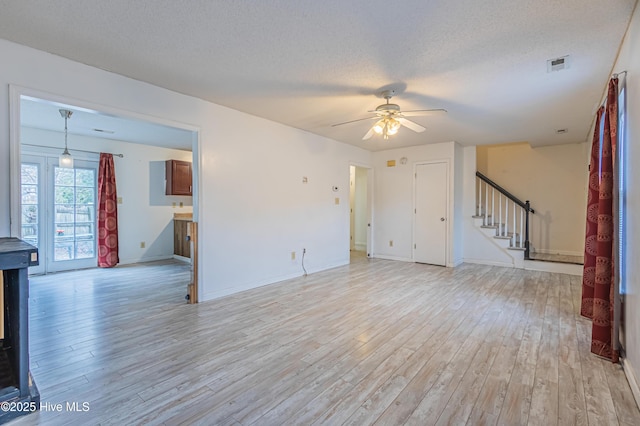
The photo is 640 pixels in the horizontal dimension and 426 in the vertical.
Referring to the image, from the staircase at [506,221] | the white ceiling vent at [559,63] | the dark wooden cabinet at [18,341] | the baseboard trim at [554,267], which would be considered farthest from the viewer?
the staircase at [506,221]

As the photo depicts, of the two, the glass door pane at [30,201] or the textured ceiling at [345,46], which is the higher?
the textured ceiling at [345,46]

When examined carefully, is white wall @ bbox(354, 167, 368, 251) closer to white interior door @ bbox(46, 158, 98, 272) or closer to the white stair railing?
the white stair railing

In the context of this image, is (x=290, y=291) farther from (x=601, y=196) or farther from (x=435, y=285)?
(x=601, y=196)

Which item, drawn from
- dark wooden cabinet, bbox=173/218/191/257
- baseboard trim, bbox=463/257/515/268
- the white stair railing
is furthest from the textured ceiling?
dark wooden cabinet, bbox=173/218/191/257

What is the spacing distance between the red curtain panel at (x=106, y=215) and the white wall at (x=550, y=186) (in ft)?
27.3

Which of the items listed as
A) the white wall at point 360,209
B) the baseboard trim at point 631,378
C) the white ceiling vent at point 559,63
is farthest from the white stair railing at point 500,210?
the baseboard trim at point 631,378

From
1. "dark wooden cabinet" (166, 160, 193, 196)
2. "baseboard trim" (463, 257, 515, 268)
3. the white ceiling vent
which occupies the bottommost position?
"baseboard trim" (463, 257, 515, 268)

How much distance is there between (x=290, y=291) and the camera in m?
4.20

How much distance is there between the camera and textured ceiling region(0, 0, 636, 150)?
1.96 meters

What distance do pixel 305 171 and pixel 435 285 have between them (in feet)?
9.27

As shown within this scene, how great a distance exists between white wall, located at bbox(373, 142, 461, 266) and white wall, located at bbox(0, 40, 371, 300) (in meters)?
1.11

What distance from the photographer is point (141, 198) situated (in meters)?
6.41

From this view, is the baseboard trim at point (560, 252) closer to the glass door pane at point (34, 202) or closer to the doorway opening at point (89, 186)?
the doorway opening at point (89, 186)

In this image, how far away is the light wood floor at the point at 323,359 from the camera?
176cm
